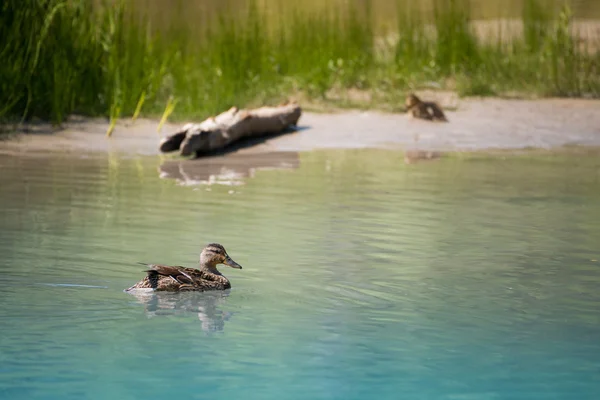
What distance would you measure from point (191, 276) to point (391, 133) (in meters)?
9.34

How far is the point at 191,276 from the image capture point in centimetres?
760

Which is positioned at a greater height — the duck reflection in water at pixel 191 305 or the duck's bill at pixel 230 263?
the duck's bill at pixel 230 263

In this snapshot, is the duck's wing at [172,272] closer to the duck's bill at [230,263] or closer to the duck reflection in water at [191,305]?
the duck reflection in water at [191,305]

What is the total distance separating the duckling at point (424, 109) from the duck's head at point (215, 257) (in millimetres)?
9390

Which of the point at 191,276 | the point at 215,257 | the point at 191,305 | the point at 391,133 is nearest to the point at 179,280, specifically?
the point at 191,276

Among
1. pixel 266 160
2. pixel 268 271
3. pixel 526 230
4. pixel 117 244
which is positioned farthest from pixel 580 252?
pixel 266 160

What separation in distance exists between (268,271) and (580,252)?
7.75 feet

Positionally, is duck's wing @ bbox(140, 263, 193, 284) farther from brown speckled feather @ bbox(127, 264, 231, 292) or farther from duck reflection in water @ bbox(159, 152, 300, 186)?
duck reflection in water @ bbox(159, 152, 300, 186)

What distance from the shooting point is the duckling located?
17094 mm

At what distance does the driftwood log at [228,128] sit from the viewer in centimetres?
1459

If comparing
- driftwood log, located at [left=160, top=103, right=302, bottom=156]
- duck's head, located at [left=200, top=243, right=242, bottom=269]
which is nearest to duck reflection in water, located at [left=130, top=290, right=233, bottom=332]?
duck's head, located at [left=200, top=243, right=242, bottom=269]

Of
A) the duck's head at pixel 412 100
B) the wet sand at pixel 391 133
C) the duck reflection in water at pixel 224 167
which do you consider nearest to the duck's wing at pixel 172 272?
the duck reflection in water at pixel 224 167

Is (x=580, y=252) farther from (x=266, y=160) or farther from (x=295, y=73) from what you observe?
(x=295, y=73)

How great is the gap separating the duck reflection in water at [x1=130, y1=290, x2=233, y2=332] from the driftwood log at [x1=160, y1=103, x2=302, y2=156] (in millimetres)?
6963
